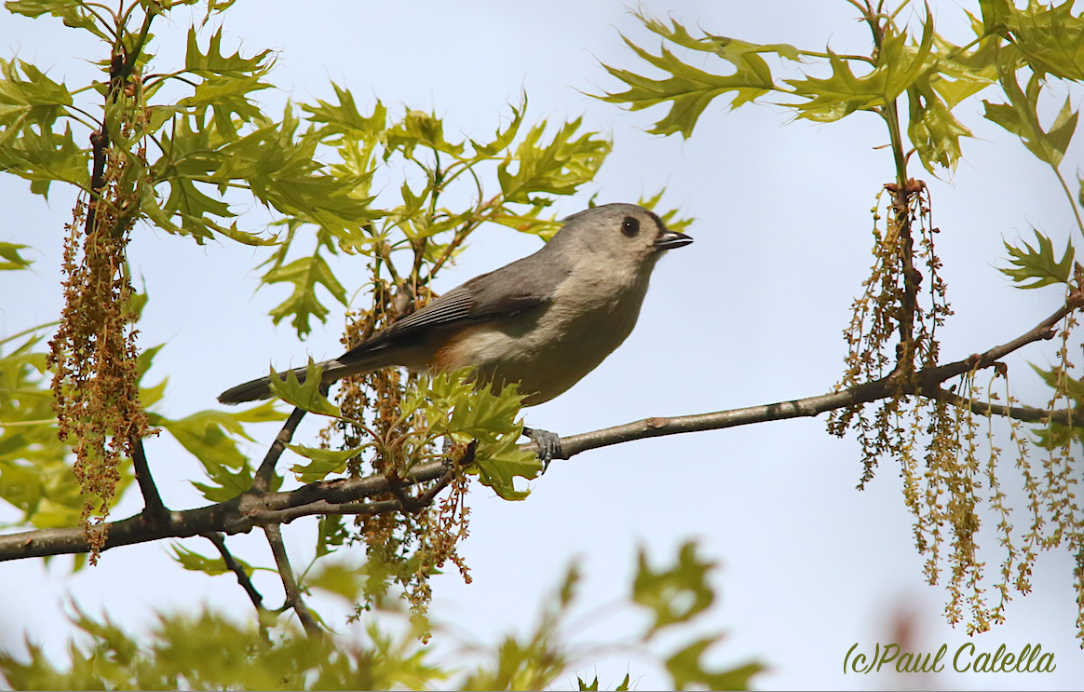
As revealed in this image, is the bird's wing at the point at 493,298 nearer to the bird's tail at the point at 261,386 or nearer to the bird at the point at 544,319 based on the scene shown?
the bird at the point at 544,319

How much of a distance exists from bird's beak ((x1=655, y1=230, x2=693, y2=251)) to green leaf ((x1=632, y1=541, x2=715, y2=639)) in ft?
8.91

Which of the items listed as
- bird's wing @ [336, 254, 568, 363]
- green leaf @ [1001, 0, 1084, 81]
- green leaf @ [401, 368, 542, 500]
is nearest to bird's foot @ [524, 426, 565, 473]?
bird's wing @ [336, 254, 568, 363]

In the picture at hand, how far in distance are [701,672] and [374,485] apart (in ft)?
4.08

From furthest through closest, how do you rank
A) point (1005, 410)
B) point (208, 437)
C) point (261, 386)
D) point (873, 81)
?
point (261, 386)
point (208, 437)
point (1005, 410)
point (873, 81)

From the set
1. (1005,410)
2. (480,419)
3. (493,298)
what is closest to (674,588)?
(480,419)

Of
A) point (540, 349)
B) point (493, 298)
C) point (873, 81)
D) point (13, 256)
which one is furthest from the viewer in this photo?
point (493, 298)

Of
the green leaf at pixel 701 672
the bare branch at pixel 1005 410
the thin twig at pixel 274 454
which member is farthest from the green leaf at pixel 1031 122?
the thin twig at pixel 274 454

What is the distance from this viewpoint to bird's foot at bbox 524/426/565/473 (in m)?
3.08

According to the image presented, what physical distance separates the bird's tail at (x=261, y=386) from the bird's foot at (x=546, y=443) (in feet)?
2.07

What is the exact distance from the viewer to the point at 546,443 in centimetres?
317

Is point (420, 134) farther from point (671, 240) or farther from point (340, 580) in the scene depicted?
point (340, 580)

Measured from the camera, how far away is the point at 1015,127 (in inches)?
73.5

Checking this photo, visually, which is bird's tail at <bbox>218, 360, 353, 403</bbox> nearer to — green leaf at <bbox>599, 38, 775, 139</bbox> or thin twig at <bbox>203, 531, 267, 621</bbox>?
thin twig at <bbox>203, 531, 267, 621</bbox>

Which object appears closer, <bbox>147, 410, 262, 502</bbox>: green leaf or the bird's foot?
<bbox>147, 410, 262, 502</bbox>: green leaf
